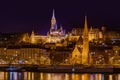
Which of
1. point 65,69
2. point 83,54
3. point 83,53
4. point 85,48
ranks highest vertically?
point 85,48

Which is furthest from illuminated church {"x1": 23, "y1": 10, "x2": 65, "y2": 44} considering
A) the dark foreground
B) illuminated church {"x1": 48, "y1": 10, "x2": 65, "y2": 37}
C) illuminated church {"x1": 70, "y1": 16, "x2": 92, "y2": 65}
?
the dark foreground

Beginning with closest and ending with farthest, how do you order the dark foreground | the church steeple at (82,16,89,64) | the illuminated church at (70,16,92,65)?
the dark foreground < the church steeple at (82,16,89,64) < the illuminated church at (70,16,92,65)

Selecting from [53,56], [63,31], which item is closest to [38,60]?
[53,56]

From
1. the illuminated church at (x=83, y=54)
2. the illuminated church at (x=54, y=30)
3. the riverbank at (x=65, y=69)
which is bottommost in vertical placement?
the riverbank at (x=65, y=69)

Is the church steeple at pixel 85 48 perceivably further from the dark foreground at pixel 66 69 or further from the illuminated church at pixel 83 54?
the dark foreground at pixel 66 69

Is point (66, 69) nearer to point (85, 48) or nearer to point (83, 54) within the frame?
point (83, 54)

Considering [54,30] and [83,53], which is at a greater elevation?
[54,30]

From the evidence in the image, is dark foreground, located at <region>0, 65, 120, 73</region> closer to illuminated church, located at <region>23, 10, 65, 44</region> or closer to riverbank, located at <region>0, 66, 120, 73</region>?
riverbank, located at <region>0, 66, 120, 73</region>

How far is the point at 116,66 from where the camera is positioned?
234 ft

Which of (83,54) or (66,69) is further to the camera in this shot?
(83,54)

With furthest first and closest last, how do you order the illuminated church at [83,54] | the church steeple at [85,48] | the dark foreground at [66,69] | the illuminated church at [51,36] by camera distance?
1. the illuminated church at [51,36]
2. the illuminated church at [83,54]
3. the church steeple at [85,48]
4. the dark foreground at [66,69]

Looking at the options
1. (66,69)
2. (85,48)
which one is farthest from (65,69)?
(85,48)

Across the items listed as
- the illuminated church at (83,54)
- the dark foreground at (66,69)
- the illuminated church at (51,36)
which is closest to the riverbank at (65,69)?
the dark foreground at (66,69)

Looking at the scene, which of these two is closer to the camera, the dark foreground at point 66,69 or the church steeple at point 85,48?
the dark foreground at point 66,69
